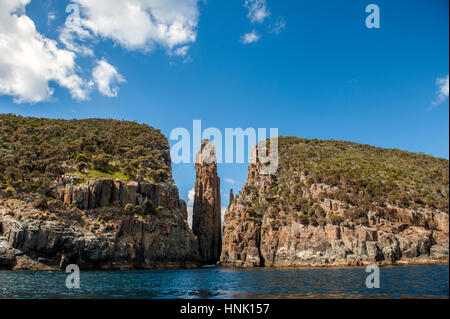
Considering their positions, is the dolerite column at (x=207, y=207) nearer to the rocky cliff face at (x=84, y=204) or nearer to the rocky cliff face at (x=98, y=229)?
the rocky cliff face at (x=84, y=204)

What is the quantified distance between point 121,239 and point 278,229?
2026 inches

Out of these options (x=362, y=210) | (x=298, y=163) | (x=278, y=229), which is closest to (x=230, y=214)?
(x=278, y=229)

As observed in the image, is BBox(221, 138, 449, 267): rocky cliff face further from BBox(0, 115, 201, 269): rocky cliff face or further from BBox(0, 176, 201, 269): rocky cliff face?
BBox(0, 176, 201, 269): rocky cliff face

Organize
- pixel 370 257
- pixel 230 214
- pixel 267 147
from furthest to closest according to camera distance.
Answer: pixel 267 147, pixel 230 214, pixel 370 257

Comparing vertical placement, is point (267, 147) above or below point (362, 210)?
above

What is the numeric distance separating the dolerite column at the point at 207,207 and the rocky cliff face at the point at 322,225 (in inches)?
829

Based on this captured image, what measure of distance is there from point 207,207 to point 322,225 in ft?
209

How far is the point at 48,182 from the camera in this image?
2699 inches

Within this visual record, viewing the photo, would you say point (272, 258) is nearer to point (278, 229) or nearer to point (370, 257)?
point (278, 229)

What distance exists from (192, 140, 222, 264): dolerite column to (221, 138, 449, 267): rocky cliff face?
69.1 ft

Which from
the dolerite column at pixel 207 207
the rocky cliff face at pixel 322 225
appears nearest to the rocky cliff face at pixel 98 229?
the rocky cliff face at pixel 322 225

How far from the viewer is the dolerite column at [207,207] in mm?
134750

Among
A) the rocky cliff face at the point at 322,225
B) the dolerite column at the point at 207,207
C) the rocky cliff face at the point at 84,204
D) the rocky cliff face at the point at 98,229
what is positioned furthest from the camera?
the dolerite column at the point at 207,207

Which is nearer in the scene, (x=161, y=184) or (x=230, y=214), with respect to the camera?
(x=161, y=184)
